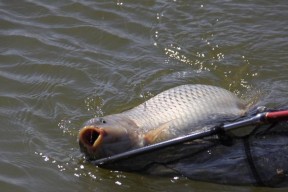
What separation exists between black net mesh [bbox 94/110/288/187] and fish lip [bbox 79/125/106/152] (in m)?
0.21

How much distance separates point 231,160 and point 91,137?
3.00 feet

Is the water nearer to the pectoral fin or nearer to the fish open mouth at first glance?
the pectoral fin

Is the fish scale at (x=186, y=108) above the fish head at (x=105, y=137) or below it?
above

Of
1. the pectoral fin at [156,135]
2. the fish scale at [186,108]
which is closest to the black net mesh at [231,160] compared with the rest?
the pectoral fin at [156,135]

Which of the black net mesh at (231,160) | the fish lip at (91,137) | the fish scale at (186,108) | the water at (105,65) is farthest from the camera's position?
the water at (105,65)

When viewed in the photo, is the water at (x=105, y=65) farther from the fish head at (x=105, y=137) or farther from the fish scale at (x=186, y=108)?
the fish scale at (x=186, y=108)

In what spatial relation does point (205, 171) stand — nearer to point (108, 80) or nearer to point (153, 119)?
point (153, 119)

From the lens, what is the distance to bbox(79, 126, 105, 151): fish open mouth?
4195 mm

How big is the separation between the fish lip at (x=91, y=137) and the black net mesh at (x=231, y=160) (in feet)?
0.69

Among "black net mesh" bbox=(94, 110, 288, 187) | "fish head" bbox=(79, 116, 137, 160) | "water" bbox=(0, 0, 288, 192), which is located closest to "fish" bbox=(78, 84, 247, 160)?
"fish head" bbox=(79, 116, 137, 160)

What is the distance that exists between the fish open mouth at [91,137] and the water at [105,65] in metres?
0.37

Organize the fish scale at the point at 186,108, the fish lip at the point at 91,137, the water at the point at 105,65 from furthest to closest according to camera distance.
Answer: the water at the point at 105,65, the fish scale at the point at 186,108, the fish lip at the point at 91,137

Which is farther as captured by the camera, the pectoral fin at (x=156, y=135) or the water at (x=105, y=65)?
the water at (x=105, y=65)

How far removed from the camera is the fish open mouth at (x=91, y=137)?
4.20 m
